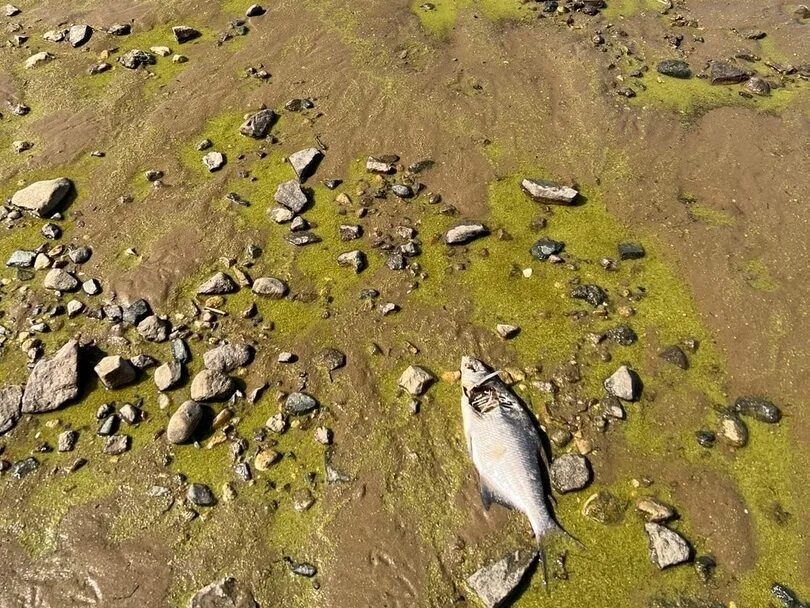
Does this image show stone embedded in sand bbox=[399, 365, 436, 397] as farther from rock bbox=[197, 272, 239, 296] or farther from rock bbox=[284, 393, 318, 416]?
rock bbox=[197, 272, 239, 296]

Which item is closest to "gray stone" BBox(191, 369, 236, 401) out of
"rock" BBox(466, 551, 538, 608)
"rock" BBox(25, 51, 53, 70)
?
"rock" BBox(466, 551, 538, 608)

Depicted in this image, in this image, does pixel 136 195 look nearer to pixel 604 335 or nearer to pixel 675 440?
pixel 604 335

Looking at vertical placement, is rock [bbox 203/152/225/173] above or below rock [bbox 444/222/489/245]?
above

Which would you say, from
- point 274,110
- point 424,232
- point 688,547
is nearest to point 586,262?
point 424,232

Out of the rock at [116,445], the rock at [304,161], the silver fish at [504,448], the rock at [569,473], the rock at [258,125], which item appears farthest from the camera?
the rock at [258,125]

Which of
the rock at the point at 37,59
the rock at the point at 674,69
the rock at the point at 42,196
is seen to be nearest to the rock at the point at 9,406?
the rock at the point at 42,196

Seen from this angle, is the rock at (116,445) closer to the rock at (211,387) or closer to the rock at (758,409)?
the rock at (211,387)
